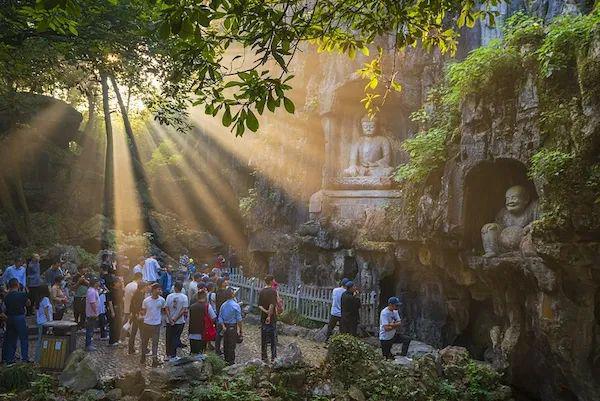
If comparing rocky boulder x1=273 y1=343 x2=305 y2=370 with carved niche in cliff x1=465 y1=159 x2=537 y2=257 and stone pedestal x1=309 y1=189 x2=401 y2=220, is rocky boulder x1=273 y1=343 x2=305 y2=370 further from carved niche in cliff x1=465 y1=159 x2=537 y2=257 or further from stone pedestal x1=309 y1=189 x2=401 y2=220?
stone pedestal x1=309 y1=189 x2=401 y2=220

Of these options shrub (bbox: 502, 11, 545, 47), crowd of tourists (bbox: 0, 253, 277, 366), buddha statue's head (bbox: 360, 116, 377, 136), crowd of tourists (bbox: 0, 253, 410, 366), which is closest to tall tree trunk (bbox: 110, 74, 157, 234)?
buddha statue's head (bbox: 360, 116, 377, 136)

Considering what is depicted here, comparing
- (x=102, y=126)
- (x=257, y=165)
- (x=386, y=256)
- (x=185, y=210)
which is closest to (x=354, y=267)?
Result: (x=386, y=256)

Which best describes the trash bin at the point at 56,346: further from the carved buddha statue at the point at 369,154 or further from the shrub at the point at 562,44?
the carved buddha statue at the point at 369,154

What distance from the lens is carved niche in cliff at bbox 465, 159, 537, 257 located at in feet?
30.6

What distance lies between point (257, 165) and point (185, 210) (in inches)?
351

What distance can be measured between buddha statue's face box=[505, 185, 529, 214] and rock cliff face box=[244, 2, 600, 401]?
256 mm

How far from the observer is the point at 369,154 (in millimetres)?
17078

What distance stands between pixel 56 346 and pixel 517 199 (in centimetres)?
883

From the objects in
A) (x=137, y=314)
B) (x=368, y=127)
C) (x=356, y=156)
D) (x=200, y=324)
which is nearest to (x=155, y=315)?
(x=137, y=314)

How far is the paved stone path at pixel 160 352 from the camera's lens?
887 centimetres

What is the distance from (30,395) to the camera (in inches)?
265

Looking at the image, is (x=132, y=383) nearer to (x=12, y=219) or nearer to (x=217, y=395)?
(x=217, y=395)

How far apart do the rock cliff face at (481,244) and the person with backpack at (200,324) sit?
5152 millimetres

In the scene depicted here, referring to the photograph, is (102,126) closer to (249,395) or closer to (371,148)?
(371,148)
